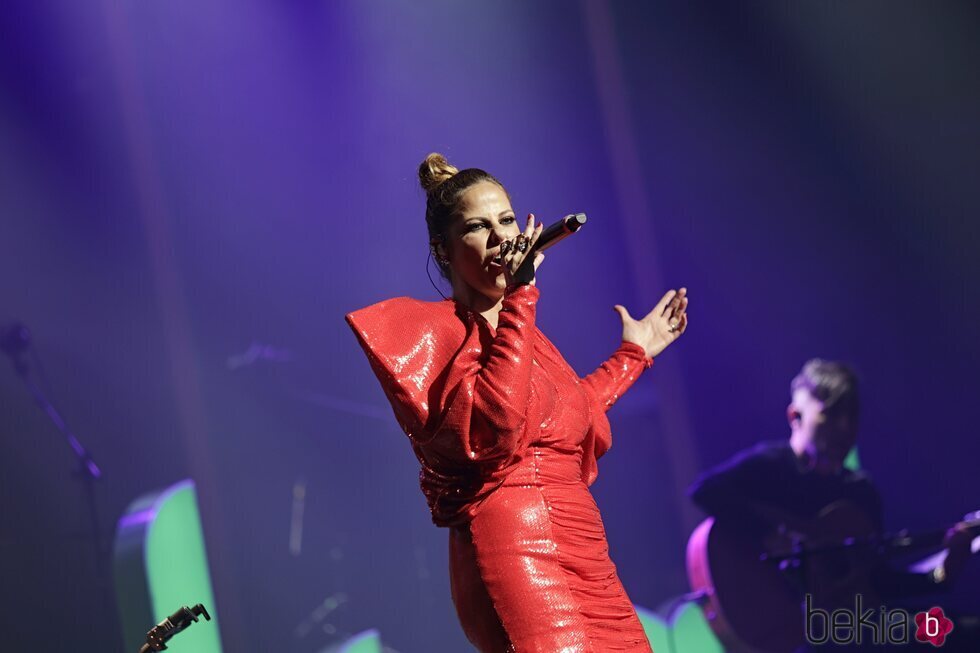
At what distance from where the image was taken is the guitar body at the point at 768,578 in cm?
388

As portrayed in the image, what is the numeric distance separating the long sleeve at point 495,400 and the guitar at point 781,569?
2632mm

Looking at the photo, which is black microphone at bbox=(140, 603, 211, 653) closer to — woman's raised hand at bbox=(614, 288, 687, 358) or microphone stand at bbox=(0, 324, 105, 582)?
woman's raised hand at bbox=(614, 288, 687, 358)

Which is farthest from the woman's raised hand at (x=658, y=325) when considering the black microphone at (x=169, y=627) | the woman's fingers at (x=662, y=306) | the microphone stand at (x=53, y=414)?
the microphone stand at (x=53, y=414)

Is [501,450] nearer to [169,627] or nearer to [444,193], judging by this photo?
[444,193]

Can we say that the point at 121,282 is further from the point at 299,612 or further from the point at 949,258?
the point at 949,258

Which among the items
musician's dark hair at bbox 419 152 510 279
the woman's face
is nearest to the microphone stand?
musician's dark hair at bbox 419 152 510 279

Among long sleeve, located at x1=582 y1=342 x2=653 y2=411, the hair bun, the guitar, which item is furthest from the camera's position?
the guitar

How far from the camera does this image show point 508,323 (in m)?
→ 1.65

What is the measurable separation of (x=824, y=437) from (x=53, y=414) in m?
3.09

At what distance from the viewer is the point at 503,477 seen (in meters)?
1.67

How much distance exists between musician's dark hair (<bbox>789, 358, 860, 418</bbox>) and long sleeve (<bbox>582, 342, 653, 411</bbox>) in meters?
2.03

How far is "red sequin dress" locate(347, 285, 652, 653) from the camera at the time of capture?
62.4 inches

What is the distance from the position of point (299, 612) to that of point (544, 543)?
2.25 m

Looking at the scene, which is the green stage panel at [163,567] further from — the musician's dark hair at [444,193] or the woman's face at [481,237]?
the woman's face at [481,237]
